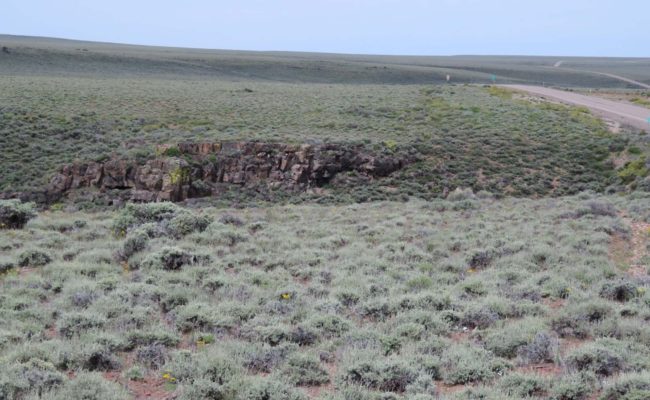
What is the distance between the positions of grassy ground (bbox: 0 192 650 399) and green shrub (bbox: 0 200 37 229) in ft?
1.72

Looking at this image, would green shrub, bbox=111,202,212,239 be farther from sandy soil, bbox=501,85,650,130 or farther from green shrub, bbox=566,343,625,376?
sandy soil, bbox=501,85,650,130

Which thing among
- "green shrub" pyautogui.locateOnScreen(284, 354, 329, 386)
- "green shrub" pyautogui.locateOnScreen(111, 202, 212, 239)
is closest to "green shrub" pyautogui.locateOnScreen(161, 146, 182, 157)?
"green shrub" pyautogui.locateOnScreen(111, 202, 212, 239)

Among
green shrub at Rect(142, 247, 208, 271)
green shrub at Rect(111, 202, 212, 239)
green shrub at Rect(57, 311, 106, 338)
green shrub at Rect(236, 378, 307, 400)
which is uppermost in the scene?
green shrub at Rect(236, 378, 307, 400)

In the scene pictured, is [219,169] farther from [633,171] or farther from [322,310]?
[633,171]

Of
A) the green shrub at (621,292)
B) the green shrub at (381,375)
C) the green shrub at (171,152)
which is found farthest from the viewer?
the green shrub at (171,152)

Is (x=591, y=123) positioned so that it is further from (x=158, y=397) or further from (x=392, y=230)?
(x=158, y=397)

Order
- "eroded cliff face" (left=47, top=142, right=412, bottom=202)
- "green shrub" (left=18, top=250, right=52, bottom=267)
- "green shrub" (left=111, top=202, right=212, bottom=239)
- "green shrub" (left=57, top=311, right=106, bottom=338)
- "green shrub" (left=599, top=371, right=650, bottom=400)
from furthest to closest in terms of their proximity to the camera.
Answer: "eroded cliff face" (left=47, top=142, right=412, bottom=202) → "green shrub" (left=111, top=202, right=212, bottom=239) → "green shrub" (left=18, top=250, right=52, bottom=267) → "green shrub" (left=57, top=311, right=106, bottom=338) → "green shrub" (left=599, top=371, right=650, bottom=400)

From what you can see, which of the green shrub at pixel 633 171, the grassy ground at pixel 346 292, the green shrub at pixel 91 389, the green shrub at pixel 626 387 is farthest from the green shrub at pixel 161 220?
the green shrub at pixel 633 171

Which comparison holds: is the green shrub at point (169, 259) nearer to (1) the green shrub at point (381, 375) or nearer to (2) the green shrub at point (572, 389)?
(1) the green shrub at point (381, 375)

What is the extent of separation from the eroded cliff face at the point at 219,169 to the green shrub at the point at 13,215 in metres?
7.65

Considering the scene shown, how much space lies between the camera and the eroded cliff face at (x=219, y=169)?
22.4 meters

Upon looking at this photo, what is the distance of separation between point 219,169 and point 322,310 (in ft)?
54.4

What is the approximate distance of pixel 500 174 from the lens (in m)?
24.3

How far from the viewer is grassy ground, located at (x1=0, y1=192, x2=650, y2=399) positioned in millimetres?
5812
